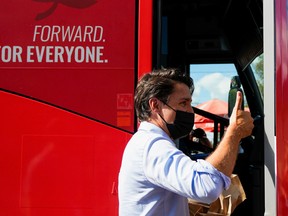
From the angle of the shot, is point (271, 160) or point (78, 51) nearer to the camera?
point (271, 160)

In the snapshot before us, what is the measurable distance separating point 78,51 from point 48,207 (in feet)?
2.81

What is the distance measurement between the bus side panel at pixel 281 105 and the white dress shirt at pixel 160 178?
0.57 m

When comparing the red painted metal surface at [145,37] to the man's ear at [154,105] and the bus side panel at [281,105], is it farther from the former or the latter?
the bus side panel at [281,105]

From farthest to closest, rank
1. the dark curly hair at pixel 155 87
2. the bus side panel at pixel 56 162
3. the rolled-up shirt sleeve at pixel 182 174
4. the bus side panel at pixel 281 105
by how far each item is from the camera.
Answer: the bus side panel at pixel 56 162 < the bus side panel at pixel 281 105 < the dark curly hair at pixel 155 87 < the rolled-up shirt sleeve at pixel 182 174

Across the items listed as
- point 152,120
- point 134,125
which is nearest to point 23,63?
point 134,125

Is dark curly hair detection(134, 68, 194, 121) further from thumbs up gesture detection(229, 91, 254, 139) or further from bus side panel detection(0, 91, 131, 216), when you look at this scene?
bus side panel detection(0, 91, 131, 216)

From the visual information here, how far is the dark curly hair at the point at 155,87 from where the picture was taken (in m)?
1.67

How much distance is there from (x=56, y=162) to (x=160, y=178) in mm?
840

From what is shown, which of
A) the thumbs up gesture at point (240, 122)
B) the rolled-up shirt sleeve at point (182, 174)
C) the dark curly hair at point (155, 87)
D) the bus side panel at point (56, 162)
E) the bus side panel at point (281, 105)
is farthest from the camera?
the bus side panel at point (56, 162)

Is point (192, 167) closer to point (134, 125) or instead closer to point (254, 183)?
point (134, 125)

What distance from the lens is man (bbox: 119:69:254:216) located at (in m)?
1.46

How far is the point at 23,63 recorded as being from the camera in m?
2.24

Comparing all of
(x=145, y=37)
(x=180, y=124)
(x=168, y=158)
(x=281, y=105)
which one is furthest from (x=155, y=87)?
(x=281, y=105)

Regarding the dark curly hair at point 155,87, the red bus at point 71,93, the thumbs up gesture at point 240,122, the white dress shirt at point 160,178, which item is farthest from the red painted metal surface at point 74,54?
the thumbs up gesture at point 240,122
